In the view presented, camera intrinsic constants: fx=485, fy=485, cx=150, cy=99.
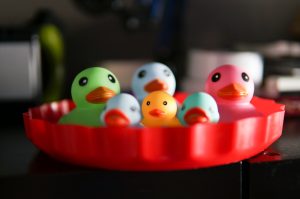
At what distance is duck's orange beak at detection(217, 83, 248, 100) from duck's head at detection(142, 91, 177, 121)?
7cm

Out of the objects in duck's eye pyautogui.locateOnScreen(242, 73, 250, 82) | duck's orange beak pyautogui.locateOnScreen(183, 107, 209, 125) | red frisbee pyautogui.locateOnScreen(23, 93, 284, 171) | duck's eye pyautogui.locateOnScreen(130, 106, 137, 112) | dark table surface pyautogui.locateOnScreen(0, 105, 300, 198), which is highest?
duck's eye pyautogui.locateOnScreen(242, 73, 250, 82)

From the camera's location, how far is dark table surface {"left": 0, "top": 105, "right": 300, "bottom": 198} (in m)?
0.47

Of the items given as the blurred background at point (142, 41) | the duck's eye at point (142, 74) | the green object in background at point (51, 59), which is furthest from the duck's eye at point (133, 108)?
the green object in background at point (51, 59)

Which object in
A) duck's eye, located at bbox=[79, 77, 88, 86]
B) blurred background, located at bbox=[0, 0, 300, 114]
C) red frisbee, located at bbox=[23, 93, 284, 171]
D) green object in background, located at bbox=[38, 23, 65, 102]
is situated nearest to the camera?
red frisbee, located at bbox=[23, 93, 284, 171]

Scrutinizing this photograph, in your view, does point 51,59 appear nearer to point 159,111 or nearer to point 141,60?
point 141,60

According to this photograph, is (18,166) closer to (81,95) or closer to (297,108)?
(81,95)

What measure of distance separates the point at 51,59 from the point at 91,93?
424 mm

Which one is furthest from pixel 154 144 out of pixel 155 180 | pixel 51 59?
pixel 51 59

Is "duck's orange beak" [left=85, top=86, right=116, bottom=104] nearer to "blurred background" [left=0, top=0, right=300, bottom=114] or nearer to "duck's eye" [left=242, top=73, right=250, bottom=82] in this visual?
"duck's eye" [left=242, top=73, right=250, bottom=82]

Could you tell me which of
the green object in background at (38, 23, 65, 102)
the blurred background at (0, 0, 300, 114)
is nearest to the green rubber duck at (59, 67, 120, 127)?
the blurred background at (0, 0, 300, 114)

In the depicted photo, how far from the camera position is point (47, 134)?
0.49 meters

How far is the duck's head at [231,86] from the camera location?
0.56m

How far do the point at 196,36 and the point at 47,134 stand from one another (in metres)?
0.73

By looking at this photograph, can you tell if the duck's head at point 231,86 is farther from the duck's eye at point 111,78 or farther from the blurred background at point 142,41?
the blurred background at point 142,41
